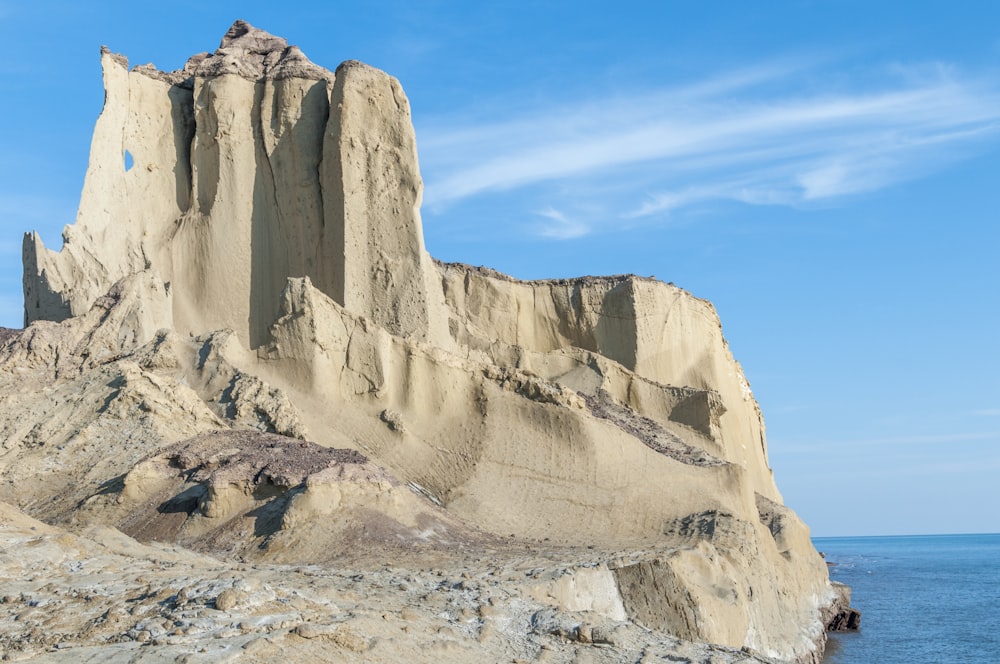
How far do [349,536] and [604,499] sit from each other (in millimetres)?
6860

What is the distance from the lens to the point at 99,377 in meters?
21.0

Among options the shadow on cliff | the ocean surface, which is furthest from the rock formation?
the ocean surface

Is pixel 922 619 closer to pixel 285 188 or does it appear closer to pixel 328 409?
pixel 328 409

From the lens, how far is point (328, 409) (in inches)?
896

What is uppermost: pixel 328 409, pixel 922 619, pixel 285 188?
pixel 285 188

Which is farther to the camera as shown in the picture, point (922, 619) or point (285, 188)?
point (922, 619)

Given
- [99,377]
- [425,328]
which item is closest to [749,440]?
[425,328]

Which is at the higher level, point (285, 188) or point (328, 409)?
point (285, 188)

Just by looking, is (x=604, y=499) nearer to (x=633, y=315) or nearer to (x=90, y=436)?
(x=90, y=436)

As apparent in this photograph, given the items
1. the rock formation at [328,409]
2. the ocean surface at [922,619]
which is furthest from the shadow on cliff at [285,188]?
the ocean surface at [922,619]

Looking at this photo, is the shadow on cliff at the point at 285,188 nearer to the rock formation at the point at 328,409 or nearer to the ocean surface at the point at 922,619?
the rock formation at the point at 328,409

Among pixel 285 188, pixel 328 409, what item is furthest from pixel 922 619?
pixel 285 188

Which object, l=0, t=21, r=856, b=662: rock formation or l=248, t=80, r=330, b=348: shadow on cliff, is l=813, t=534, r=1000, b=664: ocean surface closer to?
l=0, t=21, r=856, b=662: rock formation

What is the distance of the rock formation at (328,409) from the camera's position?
1683cm
